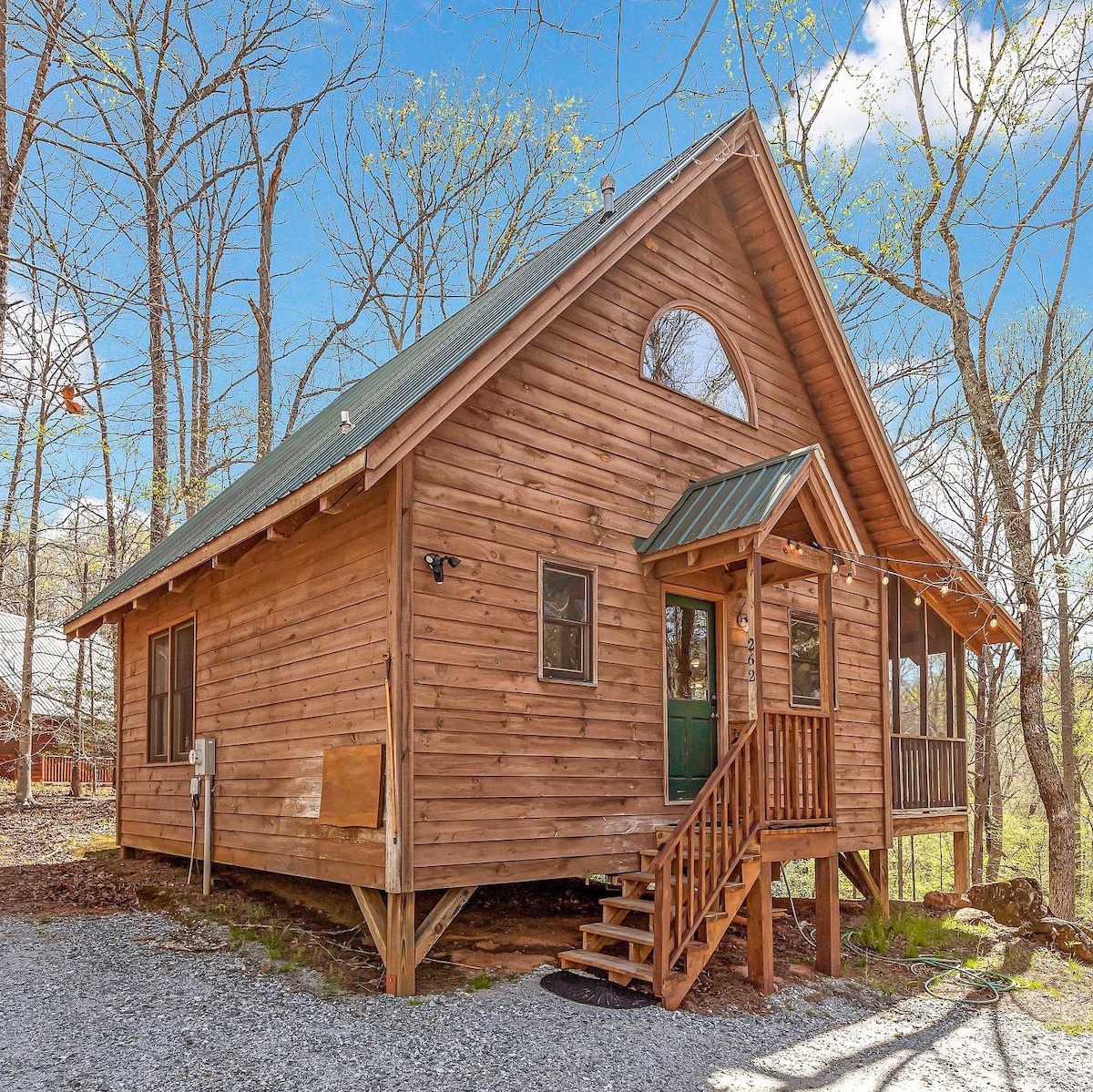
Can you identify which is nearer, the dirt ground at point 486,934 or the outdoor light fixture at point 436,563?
the outdoor light fixture at point 436,563

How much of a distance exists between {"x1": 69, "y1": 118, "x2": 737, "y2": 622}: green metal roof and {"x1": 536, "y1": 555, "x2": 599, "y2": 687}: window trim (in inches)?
72.4

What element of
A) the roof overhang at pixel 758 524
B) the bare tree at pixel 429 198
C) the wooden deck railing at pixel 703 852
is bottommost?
the wooden deck railing at pixel 703 852

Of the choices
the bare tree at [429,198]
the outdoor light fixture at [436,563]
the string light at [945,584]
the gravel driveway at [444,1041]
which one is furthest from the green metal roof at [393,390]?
the bare tree at [429,198]

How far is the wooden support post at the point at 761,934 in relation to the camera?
7445 mm

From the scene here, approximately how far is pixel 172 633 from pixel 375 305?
12165 mm

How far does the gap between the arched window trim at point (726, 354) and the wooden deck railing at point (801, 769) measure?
3343mm

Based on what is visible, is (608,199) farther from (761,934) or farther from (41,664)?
(41,664)

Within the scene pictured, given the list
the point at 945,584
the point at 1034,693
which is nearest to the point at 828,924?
the point at 945,584

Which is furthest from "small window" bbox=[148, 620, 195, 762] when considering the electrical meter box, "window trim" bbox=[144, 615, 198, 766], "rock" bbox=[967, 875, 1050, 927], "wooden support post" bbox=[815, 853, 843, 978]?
"rock" bbox=[967, 875, 1050, 927]

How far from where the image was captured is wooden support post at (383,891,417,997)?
6562 mm

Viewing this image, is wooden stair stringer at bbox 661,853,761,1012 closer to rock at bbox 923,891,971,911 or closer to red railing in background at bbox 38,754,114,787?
rock at bbox 923,891,971,911

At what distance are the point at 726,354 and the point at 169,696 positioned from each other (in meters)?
7.44

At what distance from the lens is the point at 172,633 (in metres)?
11.4

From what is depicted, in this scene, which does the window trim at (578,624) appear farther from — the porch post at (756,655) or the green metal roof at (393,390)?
the green metal roof at (393,390)
